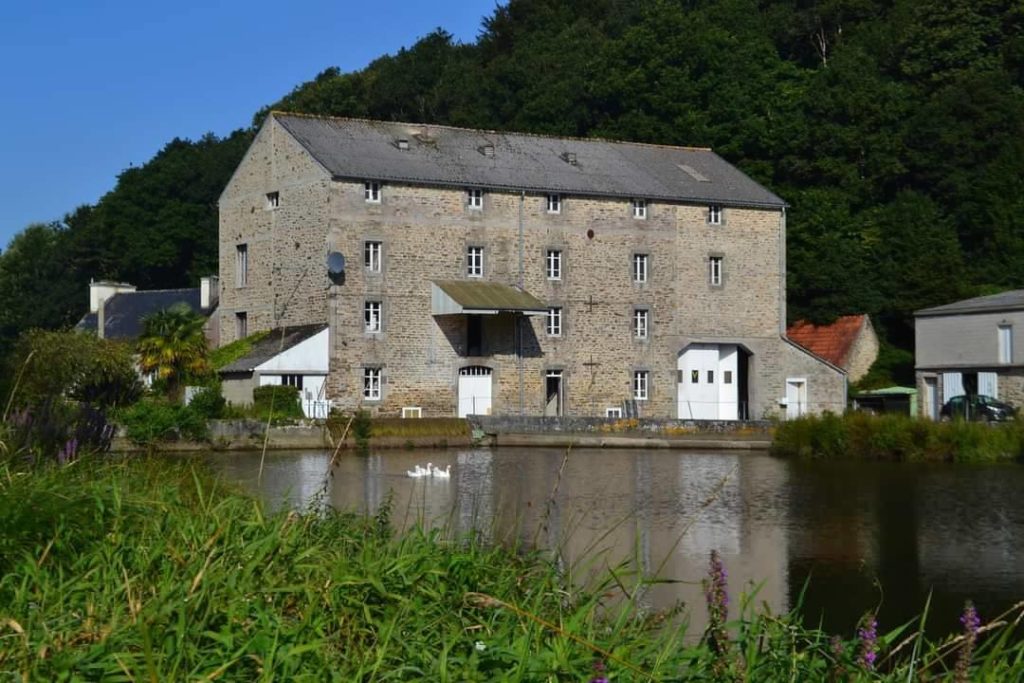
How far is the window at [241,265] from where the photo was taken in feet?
147

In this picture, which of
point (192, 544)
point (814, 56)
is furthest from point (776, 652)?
point (814, 56)

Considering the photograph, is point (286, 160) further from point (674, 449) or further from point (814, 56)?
point (814, 56)

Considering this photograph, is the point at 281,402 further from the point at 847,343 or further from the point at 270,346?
the point at 847,343

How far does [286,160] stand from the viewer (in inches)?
1676

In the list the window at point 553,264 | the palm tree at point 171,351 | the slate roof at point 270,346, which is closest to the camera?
the palm tree at point 171,351

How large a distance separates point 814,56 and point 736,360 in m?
28.9

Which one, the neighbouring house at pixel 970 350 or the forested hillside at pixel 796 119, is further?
the forested hillside at pixel 796 119

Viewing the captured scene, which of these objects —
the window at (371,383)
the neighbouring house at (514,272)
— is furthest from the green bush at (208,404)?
the window at (371,383)

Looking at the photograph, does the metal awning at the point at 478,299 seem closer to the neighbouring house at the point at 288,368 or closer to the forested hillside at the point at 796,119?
the neighbouring house at the point at 288,368

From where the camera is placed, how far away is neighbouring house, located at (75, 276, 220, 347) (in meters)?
55.3

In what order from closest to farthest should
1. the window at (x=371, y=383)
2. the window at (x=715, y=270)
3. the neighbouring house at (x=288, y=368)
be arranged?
the neighbouring house at (x=288, y=368)
the window at (x=371, y=383)
the window at (x=715, y=270)

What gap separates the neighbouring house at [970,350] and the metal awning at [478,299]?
448 inches

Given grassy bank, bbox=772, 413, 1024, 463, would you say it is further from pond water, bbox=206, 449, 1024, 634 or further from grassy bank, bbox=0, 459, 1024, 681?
grassy bank, bbox=0, 459, 1024, 681

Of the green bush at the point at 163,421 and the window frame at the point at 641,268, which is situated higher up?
the window frame at the point at 641,268
